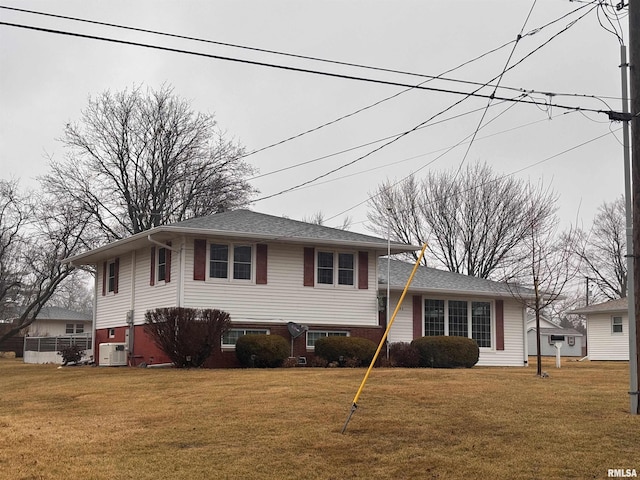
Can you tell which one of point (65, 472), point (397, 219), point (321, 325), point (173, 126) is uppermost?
point (173, 126)

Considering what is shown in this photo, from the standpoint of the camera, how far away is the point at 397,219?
156ft

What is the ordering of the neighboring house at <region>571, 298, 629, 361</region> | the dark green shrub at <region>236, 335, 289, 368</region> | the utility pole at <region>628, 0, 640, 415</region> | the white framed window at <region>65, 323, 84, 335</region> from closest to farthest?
the utility pole at <region>628, 0, 640, 415</region> → the dark green shrub at <region>236, 335, 289, 368</region> → the neighboring house at <region>571, 298, 629, 361</region> → the white framed window at <region>65, 323, 84, 335</region>

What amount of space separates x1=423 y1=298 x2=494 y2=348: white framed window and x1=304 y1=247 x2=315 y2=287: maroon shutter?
5.11 meters

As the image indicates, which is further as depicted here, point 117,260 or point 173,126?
point 173,126

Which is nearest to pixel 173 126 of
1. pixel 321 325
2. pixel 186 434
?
pixel 321 325

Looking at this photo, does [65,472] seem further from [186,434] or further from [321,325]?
[321,325]

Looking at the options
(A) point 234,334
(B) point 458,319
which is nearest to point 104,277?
(A) point 234,334

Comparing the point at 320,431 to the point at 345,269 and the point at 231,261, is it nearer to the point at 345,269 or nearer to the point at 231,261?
the point at 231,261

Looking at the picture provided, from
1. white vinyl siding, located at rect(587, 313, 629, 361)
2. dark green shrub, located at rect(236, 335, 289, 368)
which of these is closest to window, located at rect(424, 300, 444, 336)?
dark green shrub, located at rect(236, 335, 289, 368)

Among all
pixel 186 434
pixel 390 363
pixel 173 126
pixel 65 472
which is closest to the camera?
pixel 65 472

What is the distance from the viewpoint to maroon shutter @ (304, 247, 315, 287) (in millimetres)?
25344

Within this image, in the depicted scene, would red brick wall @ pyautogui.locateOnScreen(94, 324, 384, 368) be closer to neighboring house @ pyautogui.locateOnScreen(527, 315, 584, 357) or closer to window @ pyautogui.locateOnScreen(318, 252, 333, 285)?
window @ pyautogui.locateOnScreen(318, 252, 333, 285)

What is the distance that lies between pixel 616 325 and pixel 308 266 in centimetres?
2156

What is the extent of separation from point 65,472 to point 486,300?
74.4ft
